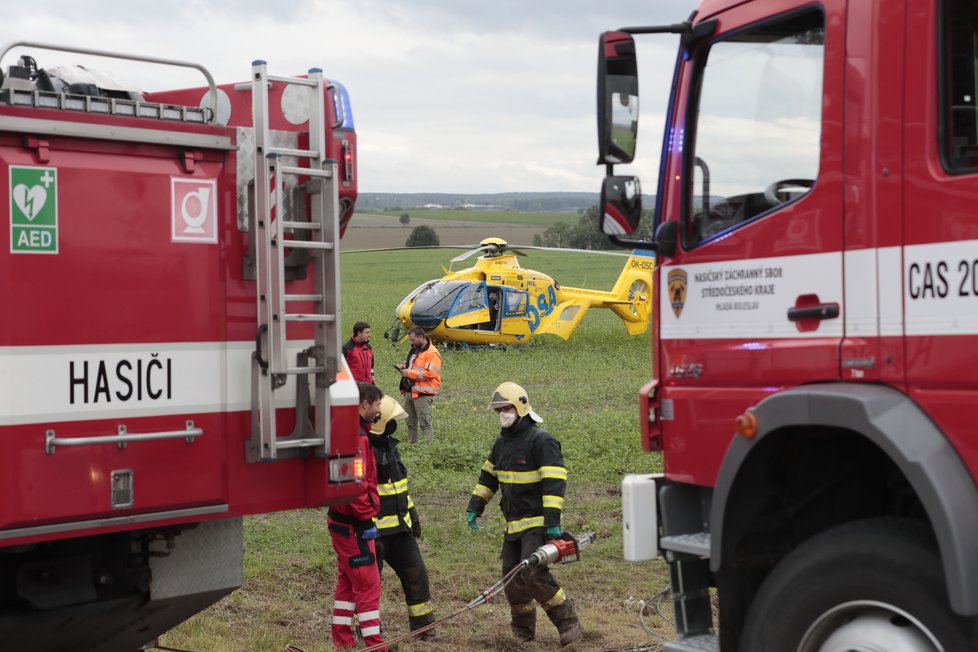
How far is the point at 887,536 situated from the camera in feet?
13.4

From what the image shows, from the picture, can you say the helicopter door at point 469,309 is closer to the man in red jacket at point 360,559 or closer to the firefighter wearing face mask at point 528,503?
the firefighter wearing face mask at point 528,503

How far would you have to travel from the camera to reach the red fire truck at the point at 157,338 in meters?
4.88

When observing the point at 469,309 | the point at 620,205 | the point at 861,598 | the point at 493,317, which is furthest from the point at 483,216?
the point at 861,598

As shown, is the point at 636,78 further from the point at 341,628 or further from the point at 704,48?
the point at 341,628

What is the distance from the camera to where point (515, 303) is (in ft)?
102

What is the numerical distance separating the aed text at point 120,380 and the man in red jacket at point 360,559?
210 cm

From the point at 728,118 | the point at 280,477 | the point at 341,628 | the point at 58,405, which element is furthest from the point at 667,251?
the point at 341,628

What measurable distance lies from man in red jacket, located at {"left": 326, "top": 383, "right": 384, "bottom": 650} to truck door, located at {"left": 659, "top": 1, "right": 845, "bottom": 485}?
2654mm

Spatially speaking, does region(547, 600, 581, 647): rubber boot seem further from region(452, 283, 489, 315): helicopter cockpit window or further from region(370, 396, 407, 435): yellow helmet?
region(452, 283, 489, 315): helicopter cockpit window

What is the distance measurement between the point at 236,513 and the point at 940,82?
336 centimetres

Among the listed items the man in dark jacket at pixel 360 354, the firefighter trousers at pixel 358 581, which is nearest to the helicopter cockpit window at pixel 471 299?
the man in dark jacket at pixel 360 354

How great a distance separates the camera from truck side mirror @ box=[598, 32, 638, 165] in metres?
4.75

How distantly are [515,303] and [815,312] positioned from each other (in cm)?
2666

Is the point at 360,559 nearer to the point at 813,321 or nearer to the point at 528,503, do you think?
the point at 528,503
